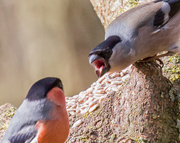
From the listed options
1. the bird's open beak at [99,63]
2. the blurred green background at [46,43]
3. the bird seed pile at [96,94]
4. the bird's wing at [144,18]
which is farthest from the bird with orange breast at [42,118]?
the blurred green background at [46,43]

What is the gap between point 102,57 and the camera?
5.23 feet

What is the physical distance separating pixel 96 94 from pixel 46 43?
202cm

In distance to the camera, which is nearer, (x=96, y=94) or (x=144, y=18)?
(x=144, y=18)

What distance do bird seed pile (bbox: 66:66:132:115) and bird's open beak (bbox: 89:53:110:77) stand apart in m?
0.35

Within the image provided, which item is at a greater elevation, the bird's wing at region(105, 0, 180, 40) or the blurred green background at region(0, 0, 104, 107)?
the bird's wing at region(105, 0, 180, 40)

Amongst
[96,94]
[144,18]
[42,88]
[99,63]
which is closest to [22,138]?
[42,88]

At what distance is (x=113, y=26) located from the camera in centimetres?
185

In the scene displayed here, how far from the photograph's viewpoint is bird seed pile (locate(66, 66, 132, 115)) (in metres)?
1.96

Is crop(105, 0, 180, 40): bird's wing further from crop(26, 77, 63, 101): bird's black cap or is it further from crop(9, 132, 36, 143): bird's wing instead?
crop(9, 132, 36, 143): bird's wing

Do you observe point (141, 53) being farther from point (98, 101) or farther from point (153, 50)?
point (98, 101)

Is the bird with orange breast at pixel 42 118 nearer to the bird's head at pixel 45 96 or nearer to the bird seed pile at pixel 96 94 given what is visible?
the bird's head at pixel 45 96

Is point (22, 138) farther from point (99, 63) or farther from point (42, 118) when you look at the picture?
point (99, 63)

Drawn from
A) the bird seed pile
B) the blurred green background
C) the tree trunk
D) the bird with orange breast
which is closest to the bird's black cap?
the bird with orange breast

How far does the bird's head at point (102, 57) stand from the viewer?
1.58 meters
